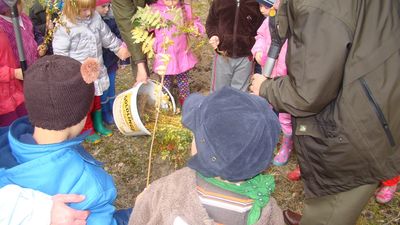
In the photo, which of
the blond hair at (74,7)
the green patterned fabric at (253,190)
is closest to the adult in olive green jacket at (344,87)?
the green patterned fabric at (253,190)

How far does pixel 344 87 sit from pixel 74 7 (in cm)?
230

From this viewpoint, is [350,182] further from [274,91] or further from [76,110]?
[76,110]

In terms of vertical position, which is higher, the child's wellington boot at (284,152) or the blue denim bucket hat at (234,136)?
the blue denim bucket hat at (234,136)

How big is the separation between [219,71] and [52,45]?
1626mm

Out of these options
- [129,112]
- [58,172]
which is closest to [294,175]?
[129,112]

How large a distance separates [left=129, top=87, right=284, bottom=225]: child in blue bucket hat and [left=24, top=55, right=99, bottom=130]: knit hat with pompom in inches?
19.8

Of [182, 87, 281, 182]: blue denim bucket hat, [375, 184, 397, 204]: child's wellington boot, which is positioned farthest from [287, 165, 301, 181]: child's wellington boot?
[182, 87, 281, 182]: blue denim bucket hat

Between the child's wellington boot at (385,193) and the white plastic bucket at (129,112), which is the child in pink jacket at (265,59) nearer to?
the child's wellington boot at (385,193)

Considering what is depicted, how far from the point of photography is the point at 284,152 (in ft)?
11.4

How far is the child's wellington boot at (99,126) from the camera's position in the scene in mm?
3826

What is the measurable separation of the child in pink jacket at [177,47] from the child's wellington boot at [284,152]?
3.94ft

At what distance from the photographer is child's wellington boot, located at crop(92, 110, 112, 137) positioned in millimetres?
3826

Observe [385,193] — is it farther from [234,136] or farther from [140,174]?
[234,136]

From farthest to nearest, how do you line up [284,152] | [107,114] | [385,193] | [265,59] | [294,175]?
[107,114] < [284,152] < [294,175] < [265,59] < [385,193]
